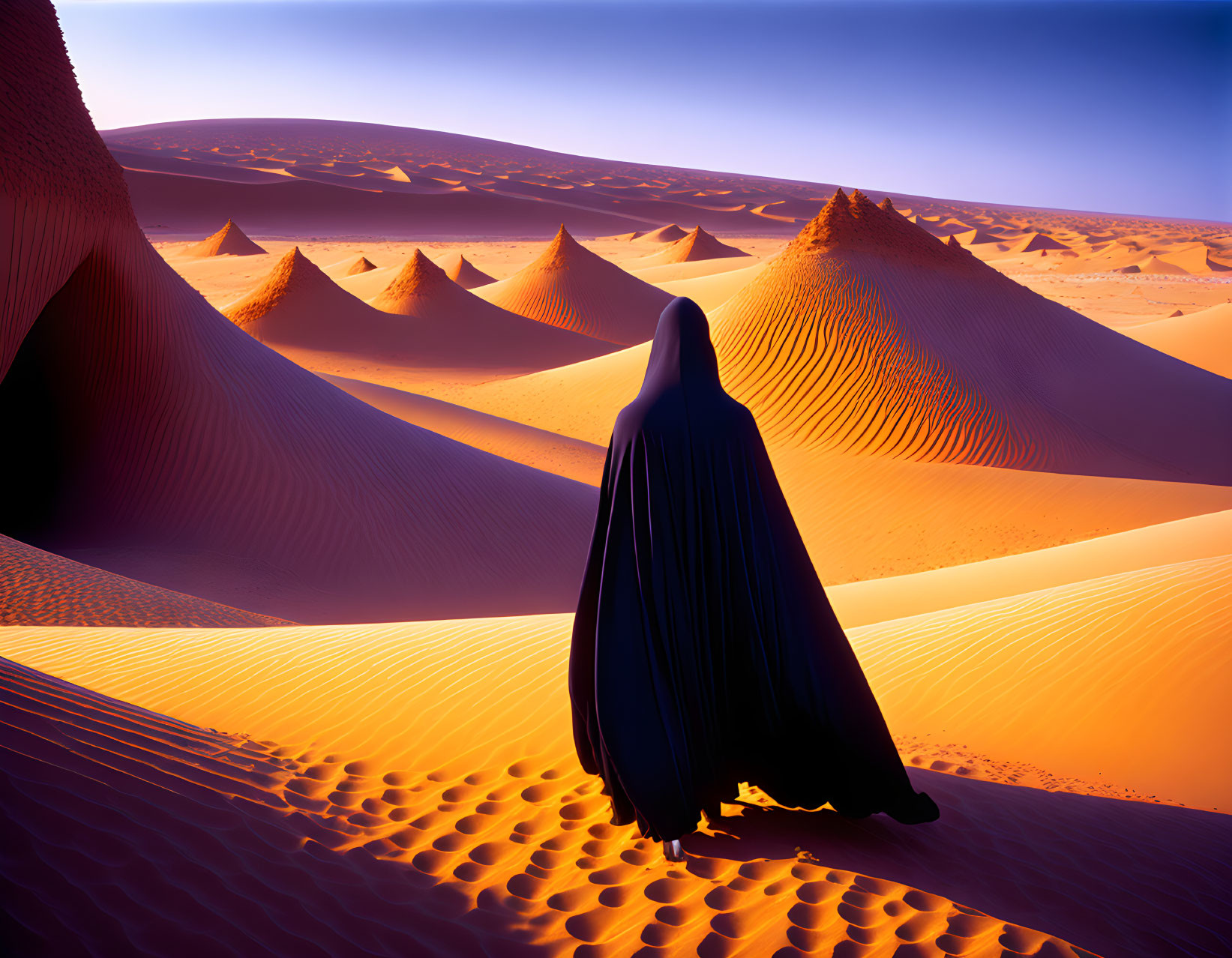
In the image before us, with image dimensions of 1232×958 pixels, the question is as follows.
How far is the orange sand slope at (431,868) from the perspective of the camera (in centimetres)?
256

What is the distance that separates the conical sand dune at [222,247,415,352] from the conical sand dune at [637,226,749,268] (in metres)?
26.5

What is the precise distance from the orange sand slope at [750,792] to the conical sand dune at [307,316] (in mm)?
22072

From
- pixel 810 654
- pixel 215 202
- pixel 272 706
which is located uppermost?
pixel 215 202

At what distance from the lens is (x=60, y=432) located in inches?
411

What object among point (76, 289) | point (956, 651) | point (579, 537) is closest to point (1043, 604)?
point (956, 651)

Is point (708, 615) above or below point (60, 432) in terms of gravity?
above

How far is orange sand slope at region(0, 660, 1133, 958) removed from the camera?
256 centimetres

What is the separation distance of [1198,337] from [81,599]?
2939cm

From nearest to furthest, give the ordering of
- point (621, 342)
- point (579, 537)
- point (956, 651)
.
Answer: point (956, 651) < point (579, 537) < point (621, 342)

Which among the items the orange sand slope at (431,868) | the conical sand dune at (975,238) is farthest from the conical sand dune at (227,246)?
the conical sand dune at (975,238)

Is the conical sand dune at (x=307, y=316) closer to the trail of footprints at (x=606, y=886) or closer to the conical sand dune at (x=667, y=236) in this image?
the trail of footprints at (x=606, y=886)

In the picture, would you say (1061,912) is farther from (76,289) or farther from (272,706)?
(76,289)

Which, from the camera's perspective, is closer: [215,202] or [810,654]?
[810,654]

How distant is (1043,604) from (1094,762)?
1672 millimetres
